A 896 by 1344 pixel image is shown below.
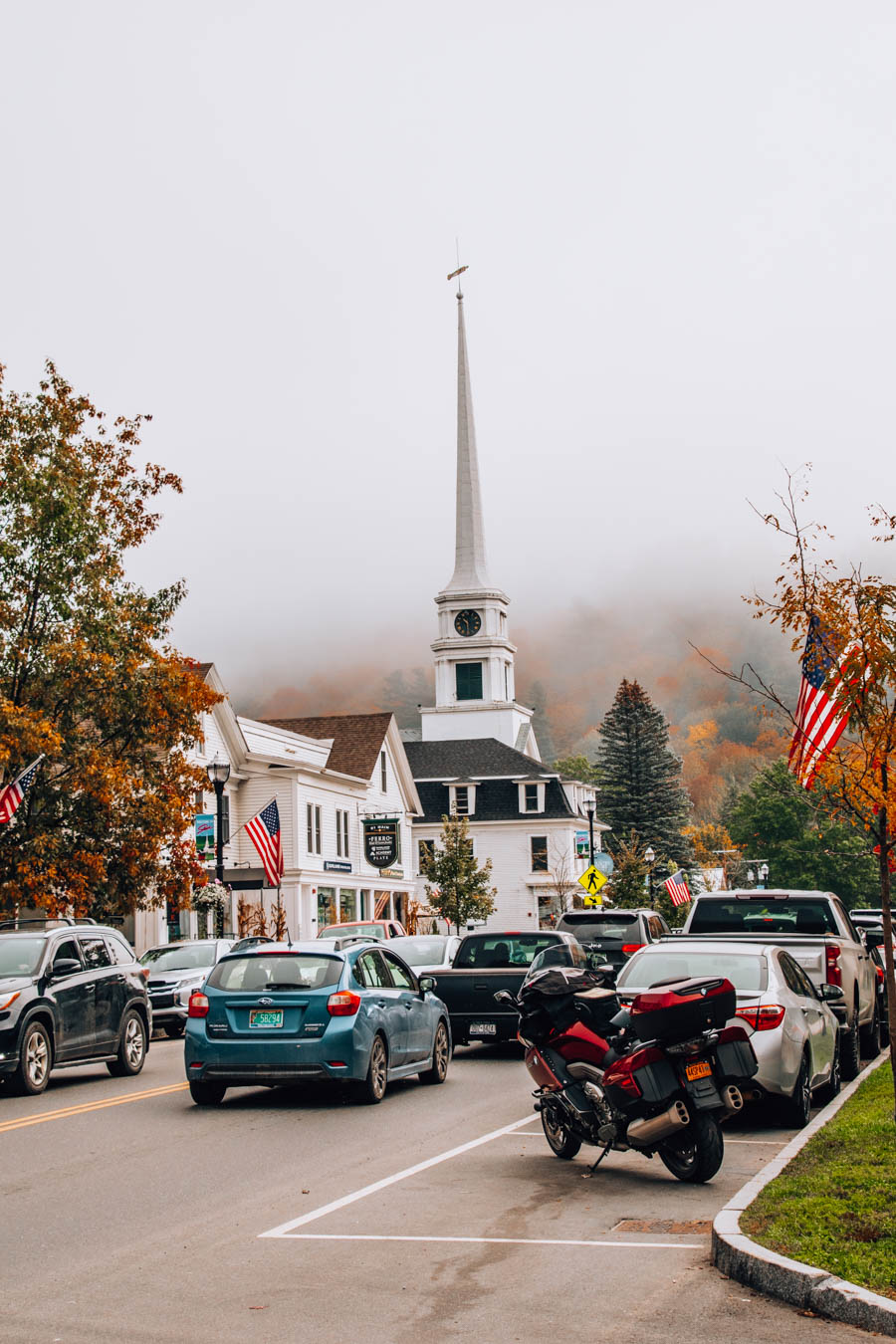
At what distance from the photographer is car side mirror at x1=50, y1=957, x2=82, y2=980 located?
17156 mm

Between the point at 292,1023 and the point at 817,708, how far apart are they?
587cm

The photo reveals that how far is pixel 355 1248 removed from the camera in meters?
8.66

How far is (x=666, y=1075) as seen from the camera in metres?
10.4

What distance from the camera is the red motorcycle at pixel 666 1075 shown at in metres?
10.4

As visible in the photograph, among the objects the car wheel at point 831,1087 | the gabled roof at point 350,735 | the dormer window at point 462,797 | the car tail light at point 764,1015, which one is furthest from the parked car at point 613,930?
the dormer window at point 462,797

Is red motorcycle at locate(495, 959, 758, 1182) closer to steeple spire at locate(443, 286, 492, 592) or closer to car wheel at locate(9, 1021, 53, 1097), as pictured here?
car wheel at locate(9, 1021, 53, 1097)

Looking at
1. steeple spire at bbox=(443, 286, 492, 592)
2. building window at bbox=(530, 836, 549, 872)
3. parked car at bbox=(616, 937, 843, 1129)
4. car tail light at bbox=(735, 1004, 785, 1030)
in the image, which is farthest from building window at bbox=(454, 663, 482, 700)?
car tail light at bbox=(735, 1004, 785, 1030)

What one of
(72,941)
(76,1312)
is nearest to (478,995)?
(72,941)

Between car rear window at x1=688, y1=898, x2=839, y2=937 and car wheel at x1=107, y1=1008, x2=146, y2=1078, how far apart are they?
6.94 m

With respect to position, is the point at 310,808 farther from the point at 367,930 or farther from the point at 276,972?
the point at 276,972

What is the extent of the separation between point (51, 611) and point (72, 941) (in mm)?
14463

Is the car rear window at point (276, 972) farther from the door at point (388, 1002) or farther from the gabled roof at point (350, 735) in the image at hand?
the gabled roof at point (350, 735)

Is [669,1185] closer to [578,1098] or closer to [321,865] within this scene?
[578,1098]

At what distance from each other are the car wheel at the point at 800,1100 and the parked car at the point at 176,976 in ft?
44.5
